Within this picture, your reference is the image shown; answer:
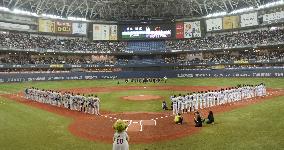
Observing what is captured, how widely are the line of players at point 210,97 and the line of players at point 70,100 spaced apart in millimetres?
6351

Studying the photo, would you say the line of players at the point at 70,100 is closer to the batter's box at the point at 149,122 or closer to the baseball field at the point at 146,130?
the baseball field at the point at 146,130

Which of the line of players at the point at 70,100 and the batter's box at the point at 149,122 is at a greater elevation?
the line of players at the point at 70,100

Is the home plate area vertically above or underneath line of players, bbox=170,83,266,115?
underneath

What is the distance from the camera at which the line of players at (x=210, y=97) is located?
2503 cm

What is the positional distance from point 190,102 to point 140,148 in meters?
11.6

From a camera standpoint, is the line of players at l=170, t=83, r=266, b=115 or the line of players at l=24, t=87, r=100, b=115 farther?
the line of players at l=24, t=87, r=100, b=115

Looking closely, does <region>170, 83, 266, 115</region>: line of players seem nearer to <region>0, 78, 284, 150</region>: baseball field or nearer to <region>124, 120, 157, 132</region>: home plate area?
<region>0, 78, 284, 150</region>: baseball field

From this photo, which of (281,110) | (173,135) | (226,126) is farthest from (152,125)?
(281,110)

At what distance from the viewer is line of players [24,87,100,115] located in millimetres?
25898

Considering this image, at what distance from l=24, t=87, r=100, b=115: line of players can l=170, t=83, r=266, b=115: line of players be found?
6.35 m

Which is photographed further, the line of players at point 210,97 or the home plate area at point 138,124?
the line of players at point 210,97

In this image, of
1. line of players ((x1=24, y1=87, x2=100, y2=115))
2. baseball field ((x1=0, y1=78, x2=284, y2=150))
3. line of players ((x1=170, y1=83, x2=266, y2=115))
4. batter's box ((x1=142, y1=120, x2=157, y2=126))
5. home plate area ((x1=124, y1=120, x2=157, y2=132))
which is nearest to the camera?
baseball field ((x1=0, y1=78, x2=284, y2=150))

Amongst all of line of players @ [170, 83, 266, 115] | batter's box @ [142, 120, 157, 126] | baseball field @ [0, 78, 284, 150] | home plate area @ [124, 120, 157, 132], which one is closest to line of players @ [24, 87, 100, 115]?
baseball field @ [0, 78, 284, 150]

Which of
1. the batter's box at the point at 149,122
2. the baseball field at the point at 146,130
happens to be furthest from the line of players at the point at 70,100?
the batter's box at the point at 149,122
